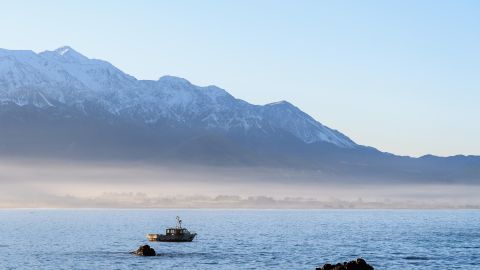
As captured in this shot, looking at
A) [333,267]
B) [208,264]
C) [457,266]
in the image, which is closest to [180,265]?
[208,264]

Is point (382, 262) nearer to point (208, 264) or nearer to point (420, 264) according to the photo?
point (420, 264)

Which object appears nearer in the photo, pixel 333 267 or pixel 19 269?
pixel 333 267

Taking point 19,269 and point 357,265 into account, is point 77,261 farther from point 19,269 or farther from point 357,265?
point 357,265

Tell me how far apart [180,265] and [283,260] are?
28.2 meters

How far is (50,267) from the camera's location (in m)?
179

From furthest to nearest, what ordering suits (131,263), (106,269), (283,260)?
(283,260) < (131,263) < (106,269)

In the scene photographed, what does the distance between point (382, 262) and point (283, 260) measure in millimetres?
22972

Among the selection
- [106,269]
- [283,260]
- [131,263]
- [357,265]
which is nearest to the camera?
[357,265]

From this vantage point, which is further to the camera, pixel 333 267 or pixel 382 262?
pixel 382 262

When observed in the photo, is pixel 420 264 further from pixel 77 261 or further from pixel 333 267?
pixel 77 261

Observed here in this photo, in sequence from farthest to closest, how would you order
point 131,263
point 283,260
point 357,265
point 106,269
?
point 283,260
point 131,263
point 106,269
point 357,265

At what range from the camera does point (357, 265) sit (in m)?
144

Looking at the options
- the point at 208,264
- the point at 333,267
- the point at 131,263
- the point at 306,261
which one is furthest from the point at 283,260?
the point at 333,267

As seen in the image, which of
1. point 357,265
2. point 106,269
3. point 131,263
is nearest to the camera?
point 357,265
